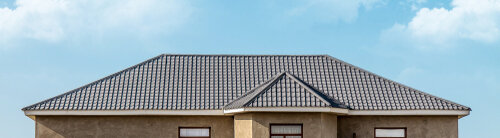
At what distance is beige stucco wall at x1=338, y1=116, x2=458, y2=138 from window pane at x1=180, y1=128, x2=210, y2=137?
5.00 m

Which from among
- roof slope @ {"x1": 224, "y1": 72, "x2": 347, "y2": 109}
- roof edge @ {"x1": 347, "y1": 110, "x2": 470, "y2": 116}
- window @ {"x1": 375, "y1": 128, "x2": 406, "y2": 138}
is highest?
roof slope @ {"x1": 224, "y1": 72, "x2": 347, "y2": 109}

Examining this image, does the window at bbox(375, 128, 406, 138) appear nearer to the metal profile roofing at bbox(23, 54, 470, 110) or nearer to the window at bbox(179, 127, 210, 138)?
the metal profile roofing at bbox(23, 54, 470, 110)

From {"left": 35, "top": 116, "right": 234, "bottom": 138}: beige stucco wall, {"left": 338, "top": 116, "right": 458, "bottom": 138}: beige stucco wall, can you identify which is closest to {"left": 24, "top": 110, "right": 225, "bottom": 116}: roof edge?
{"left": 35, "top": 116, "right": 234, "bottom": 138}: beige stucco wall

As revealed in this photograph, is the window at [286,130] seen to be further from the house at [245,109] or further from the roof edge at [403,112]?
the roof edge at [403,112]

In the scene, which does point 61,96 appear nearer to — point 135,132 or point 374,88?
Answer: point 135,132

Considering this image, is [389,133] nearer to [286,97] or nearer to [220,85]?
[286,97]

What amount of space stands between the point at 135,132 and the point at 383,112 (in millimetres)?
9158

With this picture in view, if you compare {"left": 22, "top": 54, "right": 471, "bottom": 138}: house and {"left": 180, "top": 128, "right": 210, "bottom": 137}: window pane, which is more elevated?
{"left": 22, "top": 54, "right": 471, "bottom": 138}: house

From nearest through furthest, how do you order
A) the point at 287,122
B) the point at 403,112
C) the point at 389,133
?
the point at 287,122, the point at 403,112, the point at 389,133

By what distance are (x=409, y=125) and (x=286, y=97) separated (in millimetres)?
5082

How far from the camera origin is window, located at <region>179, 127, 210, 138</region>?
25.0 metres

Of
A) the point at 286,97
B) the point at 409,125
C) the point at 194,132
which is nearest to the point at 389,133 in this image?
the point at 409,125

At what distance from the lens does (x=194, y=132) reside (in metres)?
25.1

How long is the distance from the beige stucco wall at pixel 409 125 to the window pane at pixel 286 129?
104 inches
